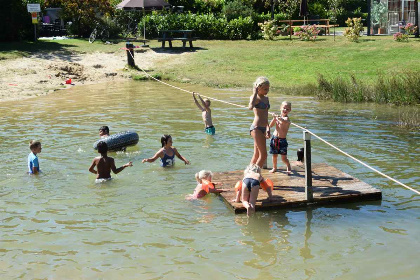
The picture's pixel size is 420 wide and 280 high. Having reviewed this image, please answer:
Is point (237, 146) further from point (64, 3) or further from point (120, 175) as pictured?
point (64, 3)

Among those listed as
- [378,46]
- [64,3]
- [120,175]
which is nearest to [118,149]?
[120,175]

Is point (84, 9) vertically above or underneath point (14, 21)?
above

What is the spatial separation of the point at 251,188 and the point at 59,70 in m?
21.8

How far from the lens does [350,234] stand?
9203 mm

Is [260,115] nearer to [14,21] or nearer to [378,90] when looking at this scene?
[378,90]

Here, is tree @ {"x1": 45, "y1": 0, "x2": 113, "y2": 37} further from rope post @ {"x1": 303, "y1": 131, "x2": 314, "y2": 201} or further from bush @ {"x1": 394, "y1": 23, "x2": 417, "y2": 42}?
rope post @ {"x1": 303, "y1": 131, "x2": 314, "y2": 201}

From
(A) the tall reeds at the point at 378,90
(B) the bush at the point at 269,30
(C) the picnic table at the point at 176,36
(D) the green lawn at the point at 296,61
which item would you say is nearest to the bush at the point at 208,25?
(C) the picnic table at the point at 176,36

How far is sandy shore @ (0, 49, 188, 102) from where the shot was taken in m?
26.0

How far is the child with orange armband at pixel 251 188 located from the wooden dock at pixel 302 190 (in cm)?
16

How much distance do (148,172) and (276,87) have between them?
1364cm

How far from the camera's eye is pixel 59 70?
29438mm

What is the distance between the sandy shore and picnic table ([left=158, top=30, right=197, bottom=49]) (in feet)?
4.11

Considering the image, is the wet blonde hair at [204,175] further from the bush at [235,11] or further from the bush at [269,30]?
the bush at [235,11]

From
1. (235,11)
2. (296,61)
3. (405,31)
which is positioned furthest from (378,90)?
(235,11)
